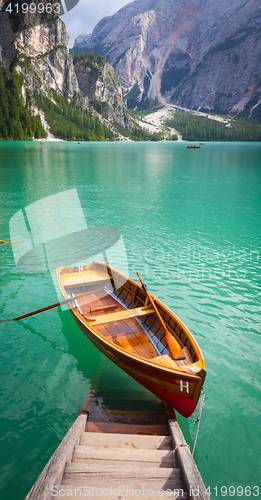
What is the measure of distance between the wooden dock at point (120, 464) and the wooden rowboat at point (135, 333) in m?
0.78

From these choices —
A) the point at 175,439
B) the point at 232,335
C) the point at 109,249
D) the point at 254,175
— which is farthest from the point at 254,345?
the point at 254,175

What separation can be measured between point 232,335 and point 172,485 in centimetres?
683

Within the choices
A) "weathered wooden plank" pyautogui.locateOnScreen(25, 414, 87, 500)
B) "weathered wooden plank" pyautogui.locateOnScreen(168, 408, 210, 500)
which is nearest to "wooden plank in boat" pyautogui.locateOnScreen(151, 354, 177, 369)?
"weathered wooden plank" pyautogui.locateOnScreen(168, 408, 210, 500)

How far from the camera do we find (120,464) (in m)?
4.54

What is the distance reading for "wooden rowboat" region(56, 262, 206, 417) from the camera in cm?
615

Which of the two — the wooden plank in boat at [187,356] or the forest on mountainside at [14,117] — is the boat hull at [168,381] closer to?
the wooden plank in boat at [187,356]

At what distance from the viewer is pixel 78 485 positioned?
404cm

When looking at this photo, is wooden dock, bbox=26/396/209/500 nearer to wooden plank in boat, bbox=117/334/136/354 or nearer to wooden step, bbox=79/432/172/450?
wooden step, bbox=79/432/172/450

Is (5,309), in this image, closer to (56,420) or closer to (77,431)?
(56,420)

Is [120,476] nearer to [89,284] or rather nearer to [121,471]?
[121,471]

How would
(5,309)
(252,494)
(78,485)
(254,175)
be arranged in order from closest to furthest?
(78,485) < (252,494) < (5,309) < (254,175)

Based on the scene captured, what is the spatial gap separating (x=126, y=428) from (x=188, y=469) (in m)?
1.95

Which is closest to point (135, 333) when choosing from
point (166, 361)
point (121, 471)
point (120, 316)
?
point (120, 316)

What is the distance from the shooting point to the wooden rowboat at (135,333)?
20.2ft
